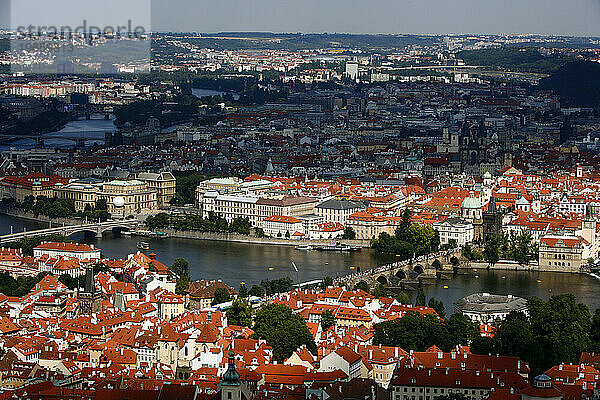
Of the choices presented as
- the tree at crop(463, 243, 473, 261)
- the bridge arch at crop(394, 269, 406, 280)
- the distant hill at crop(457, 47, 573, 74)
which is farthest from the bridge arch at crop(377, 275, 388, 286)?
the distant hill at crop(457, 47, 573, 74)

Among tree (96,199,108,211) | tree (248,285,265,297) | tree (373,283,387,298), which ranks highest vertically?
tree (248,285,265,297)

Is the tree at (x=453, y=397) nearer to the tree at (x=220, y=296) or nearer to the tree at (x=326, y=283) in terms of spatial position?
the tree at (x=220, y=296)

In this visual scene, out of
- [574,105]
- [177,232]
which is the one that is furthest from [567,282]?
[574,105]

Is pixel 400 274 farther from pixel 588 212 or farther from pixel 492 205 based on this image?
pixel 588 212

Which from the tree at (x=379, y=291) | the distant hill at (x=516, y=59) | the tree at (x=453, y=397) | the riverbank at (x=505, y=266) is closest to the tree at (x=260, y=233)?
the riverbank at (x=505, y=266)

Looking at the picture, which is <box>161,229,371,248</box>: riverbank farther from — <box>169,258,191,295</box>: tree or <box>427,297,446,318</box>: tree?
<box>427,297,446,318</box>: tree

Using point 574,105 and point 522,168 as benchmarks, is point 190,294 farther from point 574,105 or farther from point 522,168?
point 574,105
